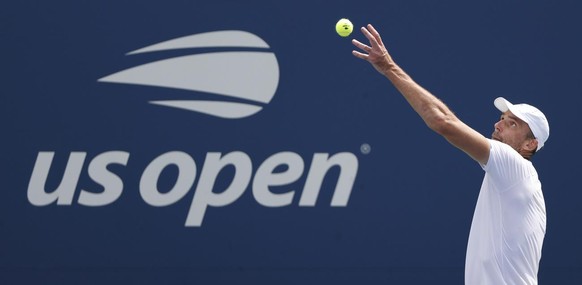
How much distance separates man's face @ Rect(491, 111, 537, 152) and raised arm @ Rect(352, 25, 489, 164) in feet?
1.25

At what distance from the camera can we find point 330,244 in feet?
18.5

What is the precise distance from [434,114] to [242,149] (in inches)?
88.0

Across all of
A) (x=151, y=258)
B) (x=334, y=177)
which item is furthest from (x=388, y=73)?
(x=151, y=258)

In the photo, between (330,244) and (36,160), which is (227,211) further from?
(36,160)

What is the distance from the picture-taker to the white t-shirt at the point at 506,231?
3.68 m

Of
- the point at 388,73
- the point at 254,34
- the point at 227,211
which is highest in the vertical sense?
the point at 254,34

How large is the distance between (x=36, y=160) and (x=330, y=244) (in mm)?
1679

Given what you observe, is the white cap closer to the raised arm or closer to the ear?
the ear

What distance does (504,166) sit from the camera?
3600mm

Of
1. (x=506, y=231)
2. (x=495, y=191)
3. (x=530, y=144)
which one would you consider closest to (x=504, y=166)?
(x=495, y=191)

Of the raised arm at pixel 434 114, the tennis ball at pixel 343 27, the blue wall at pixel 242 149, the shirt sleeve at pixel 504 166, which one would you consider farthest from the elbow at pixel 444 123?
the blue wall at pixel 242 149

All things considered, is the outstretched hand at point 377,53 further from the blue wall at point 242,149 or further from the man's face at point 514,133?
the blue wall at point 242,149

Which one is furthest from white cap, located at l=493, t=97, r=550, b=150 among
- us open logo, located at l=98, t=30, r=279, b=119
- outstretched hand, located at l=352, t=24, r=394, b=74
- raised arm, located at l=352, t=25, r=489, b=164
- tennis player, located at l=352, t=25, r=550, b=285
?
us open logo, located at l=98, t=30, r=279, b=119

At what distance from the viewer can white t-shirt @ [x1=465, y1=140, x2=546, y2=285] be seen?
3684 mm
